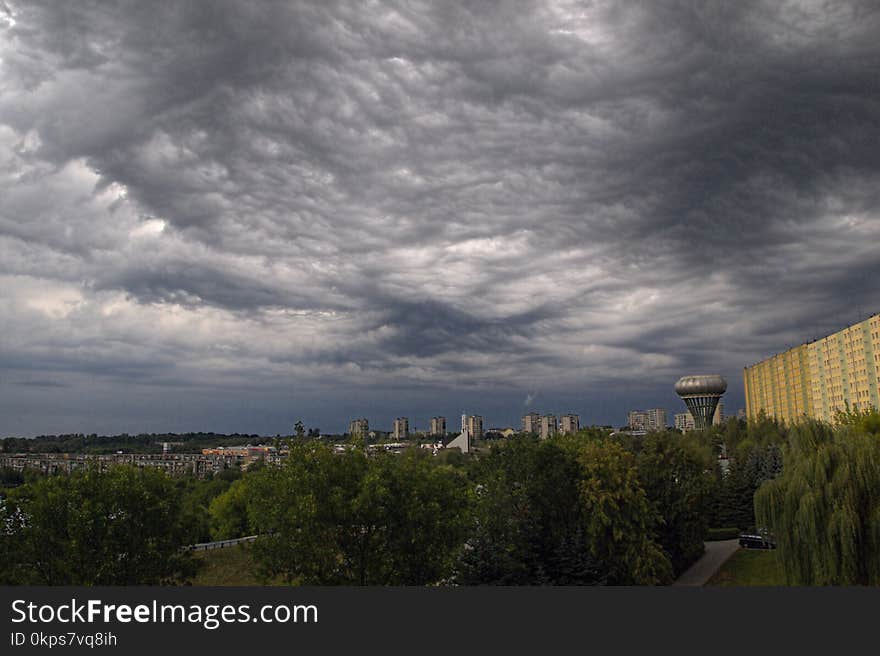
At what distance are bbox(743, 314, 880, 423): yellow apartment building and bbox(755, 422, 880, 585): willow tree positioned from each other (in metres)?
44.6

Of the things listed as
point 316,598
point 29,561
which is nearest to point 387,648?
point 316,598

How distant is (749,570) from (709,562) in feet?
11.5

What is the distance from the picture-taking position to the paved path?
39134 mm

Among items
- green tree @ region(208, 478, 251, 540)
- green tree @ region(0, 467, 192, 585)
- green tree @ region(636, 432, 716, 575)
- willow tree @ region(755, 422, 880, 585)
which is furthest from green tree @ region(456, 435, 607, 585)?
green tree @ region(208, 478, 251, 540)

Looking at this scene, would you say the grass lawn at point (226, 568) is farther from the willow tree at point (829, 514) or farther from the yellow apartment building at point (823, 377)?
the yellow apartment building at point (823, 377)

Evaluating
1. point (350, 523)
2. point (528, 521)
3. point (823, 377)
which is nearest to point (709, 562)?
point (528, 521)

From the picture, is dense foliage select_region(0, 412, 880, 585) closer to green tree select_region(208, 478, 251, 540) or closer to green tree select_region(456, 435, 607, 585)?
green tree select_region(456, 435, 607, 585)

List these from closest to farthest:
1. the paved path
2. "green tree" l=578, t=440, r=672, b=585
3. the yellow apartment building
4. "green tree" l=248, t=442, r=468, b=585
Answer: "green tree" l=248, t=442, r=468, b=585
"green tree" l=578, t=440, r=672, b=585
the paved path
the yellow apartment building

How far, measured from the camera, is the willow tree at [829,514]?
71.8 ft

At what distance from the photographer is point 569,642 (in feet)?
39.1

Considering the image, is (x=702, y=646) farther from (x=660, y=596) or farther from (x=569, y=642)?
(x=569, y=642)

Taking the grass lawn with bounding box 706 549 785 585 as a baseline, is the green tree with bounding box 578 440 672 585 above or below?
above

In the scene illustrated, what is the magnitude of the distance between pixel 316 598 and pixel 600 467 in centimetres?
2398

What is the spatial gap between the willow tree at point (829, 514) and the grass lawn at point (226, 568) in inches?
1362
